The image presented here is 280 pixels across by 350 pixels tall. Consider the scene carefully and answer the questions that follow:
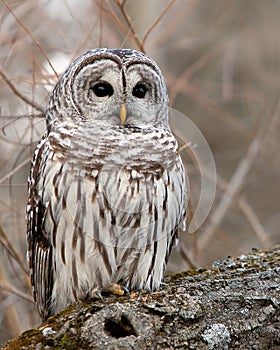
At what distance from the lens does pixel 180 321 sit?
304 centimetres

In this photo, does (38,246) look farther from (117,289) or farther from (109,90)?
(109,90)

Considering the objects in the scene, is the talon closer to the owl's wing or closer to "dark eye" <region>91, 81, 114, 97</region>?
the owl's wing

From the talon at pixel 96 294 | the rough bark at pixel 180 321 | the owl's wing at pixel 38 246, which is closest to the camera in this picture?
the rough bark at pixel 180 321

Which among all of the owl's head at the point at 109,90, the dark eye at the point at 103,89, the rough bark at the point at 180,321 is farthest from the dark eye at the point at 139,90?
the rough bark at the point at 180,321

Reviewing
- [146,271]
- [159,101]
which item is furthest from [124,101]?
[146,271]

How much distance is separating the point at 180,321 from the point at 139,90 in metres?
1.73

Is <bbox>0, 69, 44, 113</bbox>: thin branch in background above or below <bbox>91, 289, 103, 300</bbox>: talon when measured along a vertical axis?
above

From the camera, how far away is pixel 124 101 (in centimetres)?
415

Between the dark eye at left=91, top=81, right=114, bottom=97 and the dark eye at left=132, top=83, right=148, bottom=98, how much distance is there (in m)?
0.15

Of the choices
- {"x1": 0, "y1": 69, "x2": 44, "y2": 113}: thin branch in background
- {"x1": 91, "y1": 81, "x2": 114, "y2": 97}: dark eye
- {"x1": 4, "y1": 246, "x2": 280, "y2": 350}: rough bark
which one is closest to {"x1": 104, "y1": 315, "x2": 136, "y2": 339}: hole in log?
{"x1": 4, "y1": 246, "x2": 280, "y2": 350}: rough bark

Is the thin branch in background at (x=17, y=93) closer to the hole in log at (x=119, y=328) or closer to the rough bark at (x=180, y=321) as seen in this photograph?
the rough bark at (x=180, y=321)

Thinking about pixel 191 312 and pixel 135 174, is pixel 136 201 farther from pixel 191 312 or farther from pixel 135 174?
pixel 191 312

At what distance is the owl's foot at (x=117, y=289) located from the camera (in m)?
3.84

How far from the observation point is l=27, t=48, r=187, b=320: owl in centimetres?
388
